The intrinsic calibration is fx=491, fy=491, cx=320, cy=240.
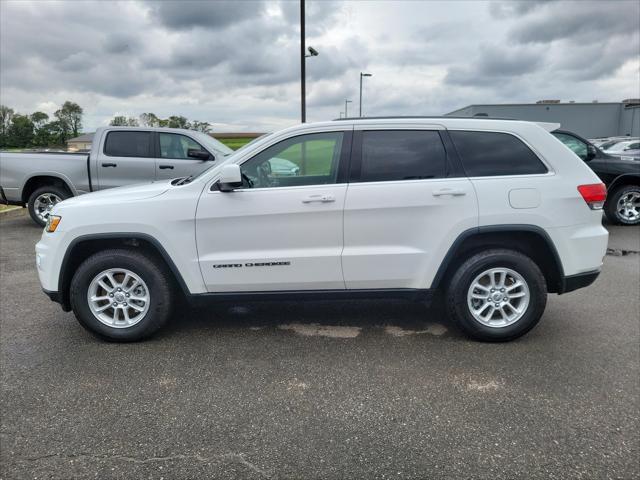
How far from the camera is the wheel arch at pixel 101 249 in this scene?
3.85 meters

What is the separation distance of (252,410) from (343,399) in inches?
Answer: 22.9

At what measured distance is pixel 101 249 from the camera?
4039mm

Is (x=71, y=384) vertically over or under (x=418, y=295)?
under

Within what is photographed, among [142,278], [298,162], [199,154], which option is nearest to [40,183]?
[199,154]

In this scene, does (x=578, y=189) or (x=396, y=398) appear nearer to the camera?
(x=396, y=398)

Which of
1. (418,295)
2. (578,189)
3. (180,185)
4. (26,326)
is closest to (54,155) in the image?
(26,326)

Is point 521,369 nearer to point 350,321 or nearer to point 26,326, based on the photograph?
point 350,321

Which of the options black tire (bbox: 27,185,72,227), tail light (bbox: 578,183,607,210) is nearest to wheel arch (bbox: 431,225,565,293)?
tail light (bbox: 578,183,607,210)

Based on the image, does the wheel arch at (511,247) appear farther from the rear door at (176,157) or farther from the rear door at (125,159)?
the rear door at (125,159)

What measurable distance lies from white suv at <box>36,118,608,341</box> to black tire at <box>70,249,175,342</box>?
10mm

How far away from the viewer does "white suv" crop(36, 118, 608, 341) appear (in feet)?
12.5

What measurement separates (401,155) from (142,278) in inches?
90.3

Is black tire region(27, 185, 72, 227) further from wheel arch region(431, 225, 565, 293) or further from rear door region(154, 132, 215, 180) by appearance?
wheel arch region(431, 225, 565, 293)

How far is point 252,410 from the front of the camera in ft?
A: 9.95
